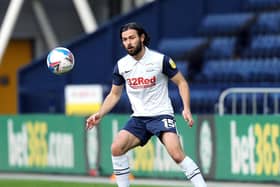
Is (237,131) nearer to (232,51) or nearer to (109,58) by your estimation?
(232,51)

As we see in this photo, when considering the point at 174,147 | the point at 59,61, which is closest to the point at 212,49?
the point at 59,61

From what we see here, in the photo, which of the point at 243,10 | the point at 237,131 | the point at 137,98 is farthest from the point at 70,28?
the point at 137,98

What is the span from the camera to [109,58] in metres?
23.6

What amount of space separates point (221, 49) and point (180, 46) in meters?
1.26

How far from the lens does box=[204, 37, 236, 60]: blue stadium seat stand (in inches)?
875

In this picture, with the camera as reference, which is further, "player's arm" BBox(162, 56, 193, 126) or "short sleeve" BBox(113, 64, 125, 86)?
"short sleeve" BBox(113, 64, 125, 86)

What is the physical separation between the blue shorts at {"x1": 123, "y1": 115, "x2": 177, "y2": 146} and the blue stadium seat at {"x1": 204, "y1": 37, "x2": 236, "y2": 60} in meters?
10.5

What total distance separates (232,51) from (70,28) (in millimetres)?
7686

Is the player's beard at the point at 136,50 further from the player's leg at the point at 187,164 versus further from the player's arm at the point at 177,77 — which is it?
the player's leg at the point at 187,164

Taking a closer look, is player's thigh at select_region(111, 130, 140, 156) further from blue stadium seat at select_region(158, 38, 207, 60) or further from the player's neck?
blue stadium seat at select_region(158, 38, 207, 60)

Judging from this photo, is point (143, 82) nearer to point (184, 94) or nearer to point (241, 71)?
point (184, 94)

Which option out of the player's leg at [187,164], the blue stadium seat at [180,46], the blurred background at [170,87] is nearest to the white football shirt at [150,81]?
the player's leg at [187,164]

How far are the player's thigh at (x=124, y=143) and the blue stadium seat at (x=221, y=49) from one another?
10610mm

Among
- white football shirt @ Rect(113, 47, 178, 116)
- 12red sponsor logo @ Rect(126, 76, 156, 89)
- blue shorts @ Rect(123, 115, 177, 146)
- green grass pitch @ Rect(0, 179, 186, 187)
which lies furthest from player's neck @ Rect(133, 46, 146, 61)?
green grass pitch @ Rect(0, 179, 186, 187)
